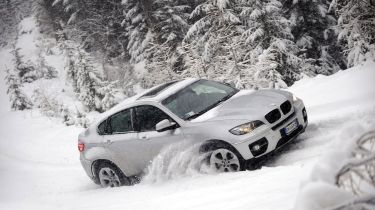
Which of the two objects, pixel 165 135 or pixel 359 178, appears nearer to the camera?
pixel 359 178

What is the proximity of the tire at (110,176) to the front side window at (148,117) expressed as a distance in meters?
1.13

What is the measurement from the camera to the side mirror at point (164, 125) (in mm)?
7227

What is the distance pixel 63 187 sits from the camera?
10.3 metres

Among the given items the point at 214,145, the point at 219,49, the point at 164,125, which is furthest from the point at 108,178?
the point at 219,49

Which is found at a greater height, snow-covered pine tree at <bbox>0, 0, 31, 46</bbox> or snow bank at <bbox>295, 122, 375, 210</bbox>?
snow-covered pine tree at <bbox>0, 0, 31, 46</bbox>

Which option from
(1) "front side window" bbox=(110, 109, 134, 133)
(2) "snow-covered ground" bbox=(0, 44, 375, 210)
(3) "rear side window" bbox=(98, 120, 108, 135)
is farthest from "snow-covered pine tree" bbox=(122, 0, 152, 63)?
(1) "front side window" bbox=(110, 109, 134, 133)

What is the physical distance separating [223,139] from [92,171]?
357 cm

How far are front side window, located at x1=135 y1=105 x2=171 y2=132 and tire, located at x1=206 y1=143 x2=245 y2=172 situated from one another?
1.25m

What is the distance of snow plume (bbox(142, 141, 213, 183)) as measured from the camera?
7043 millimetres

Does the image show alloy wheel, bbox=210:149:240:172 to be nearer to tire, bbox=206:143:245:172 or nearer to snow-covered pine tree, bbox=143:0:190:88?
tire, bbox=206:143:245:172

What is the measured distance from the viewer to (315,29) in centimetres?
2203

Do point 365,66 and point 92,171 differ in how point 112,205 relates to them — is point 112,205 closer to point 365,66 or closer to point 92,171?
point 92,171

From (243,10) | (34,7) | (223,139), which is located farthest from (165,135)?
(34,7)

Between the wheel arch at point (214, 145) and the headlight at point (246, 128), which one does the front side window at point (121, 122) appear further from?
the headlight at point (246, 128)
